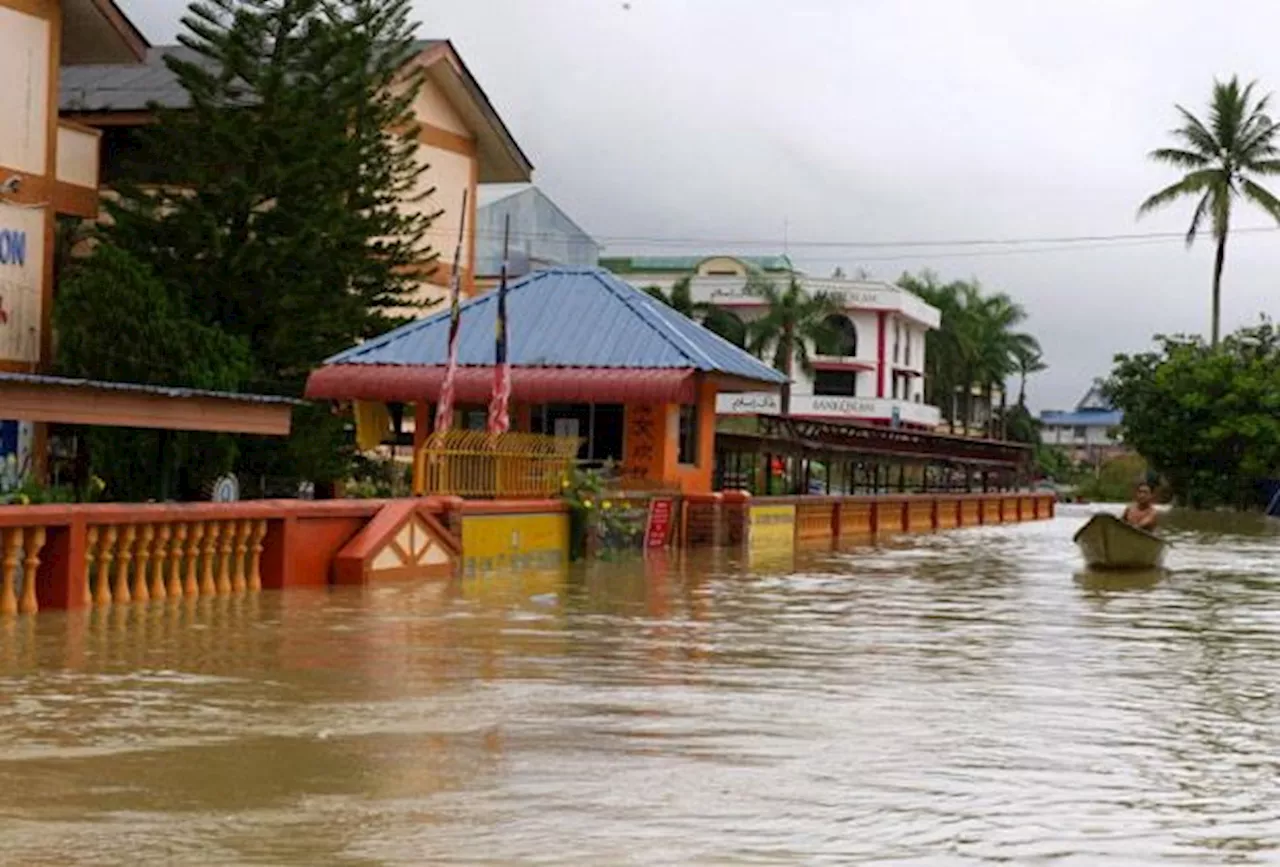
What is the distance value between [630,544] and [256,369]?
24.2 feet

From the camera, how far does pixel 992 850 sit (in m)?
8.05

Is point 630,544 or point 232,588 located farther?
point 630,544

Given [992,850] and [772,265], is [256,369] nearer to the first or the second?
[992,850]

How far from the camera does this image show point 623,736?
35.7ft

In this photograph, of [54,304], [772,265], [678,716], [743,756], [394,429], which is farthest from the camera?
[772,265]

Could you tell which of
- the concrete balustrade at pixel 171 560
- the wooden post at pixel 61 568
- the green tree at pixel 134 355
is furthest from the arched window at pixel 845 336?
the wooden post at pixel 61 568

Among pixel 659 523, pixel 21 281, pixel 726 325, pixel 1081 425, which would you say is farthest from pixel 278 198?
pixel 1081 425

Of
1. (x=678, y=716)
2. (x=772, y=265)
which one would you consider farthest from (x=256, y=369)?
(x=772, y=265)

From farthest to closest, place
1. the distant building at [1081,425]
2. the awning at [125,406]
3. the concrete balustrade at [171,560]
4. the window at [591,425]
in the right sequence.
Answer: the distant building at [1081,425], the window at [591,425], the awning at [125,406], the concrete balustrade at [171,560]

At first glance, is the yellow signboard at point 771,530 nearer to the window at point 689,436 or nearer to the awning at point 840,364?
the window at point 689,436

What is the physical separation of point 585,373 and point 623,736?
22.4 metres

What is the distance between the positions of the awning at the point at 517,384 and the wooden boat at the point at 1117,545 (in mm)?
6681

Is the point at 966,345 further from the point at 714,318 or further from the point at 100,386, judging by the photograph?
the point at 100,386

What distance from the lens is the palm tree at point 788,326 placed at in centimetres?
7475
